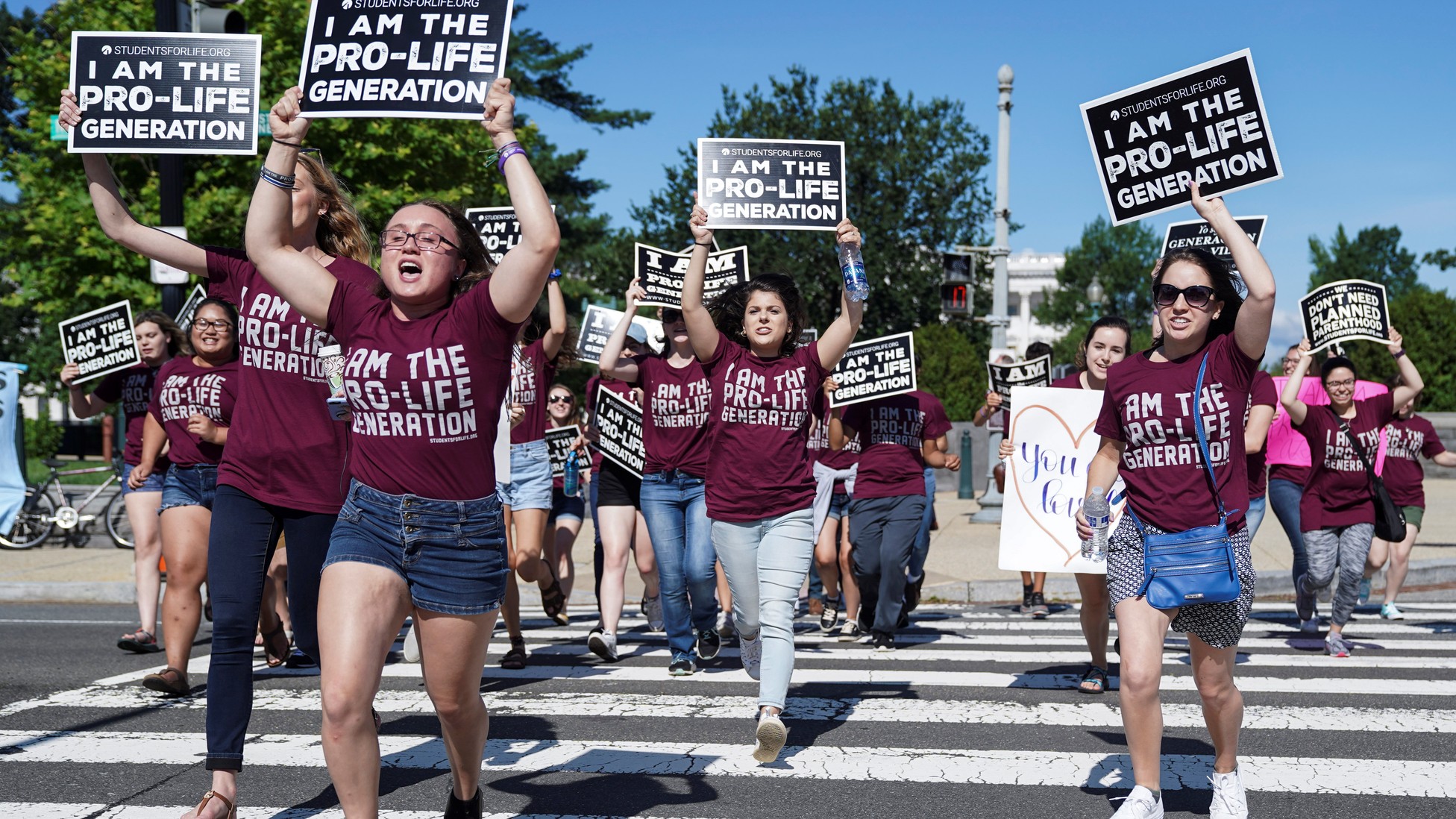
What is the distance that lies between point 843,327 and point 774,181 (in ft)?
11.9

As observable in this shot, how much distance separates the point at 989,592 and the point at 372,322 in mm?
9136

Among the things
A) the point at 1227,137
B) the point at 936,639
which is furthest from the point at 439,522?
the point at 936,639

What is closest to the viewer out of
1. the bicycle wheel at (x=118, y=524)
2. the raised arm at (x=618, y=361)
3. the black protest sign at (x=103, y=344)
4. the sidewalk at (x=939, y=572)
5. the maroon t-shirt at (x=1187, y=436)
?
the maroon t-shirt at (x=1187, y=436)

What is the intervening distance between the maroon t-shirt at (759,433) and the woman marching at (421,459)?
2.07m

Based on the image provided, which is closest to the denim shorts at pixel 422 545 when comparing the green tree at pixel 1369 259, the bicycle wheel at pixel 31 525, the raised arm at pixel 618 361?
the raised arm at pixel 618 361

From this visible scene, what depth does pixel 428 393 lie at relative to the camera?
3736 millimetres

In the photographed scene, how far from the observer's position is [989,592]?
39.6ft

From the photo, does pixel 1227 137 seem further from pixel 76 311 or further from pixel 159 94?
pixel 76 311

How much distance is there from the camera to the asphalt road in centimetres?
478

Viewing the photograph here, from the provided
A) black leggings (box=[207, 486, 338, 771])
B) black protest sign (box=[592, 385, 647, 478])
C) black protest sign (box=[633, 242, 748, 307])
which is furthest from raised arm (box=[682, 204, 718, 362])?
black protest sign (box=[633, 242, 748, 307])

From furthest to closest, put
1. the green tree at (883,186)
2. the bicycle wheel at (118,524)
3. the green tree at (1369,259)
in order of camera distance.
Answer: the green tree at (1369,259) → the green tree at (883,186) → the bicycle wheel at (118,524)

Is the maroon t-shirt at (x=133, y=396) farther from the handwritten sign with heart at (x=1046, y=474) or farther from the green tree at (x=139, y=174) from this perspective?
the green tree at (x=139, y=174)

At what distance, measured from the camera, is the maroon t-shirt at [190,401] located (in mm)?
6824

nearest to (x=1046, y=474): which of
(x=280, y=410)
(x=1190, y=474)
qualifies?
(x=1190, y=474)
